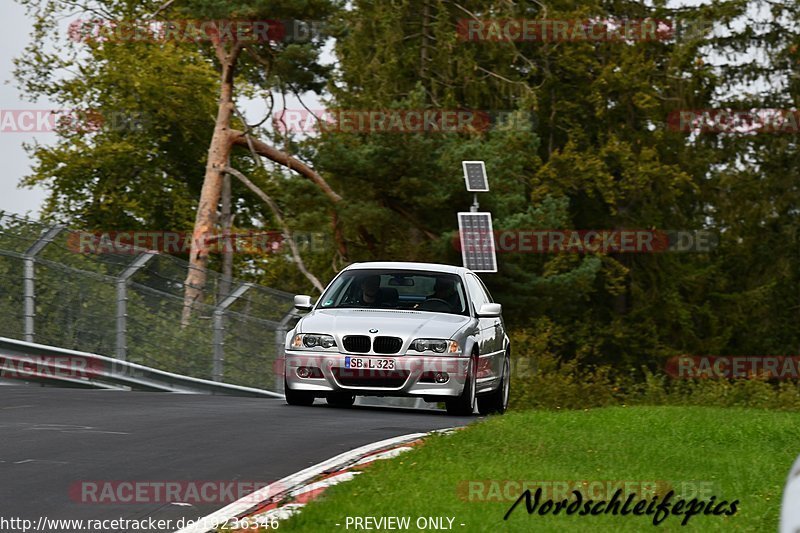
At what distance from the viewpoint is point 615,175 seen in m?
53.3

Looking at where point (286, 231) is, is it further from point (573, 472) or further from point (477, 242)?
point (573, 472)

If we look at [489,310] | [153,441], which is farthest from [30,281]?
[153,441]

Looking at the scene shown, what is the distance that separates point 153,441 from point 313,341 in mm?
4825

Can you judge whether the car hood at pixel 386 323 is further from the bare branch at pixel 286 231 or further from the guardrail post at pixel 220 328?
the bare branch at pixel 286 231

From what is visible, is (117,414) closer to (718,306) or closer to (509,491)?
(509,491)

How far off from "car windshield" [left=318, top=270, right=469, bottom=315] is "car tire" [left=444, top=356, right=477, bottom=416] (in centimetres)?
84

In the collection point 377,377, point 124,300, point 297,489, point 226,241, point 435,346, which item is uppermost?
point 297,489

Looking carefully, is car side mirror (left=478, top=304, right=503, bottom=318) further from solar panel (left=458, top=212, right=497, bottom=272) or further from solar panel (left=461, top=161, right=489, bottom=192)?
solar panel (left=461, top=161, right=489, bottom=192)

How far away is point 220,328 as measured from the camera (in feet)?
79.4

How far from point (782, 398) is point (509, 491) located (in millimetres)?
17025

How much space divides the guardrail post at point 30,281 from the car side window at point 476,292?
5876mm

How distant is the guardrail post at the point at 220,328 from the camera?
78.3 feet

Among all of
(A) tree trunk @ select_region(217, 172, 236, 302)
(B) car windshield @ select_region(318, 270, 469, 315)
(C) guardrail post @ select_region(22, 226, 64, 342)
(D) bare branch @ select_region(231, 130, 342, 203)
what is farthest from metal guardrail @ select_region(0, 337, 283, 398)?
(D) bare branch @ select_region(231, 130, 342, 203)

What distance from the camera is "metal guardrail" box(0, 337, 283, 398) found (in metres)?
19.9
